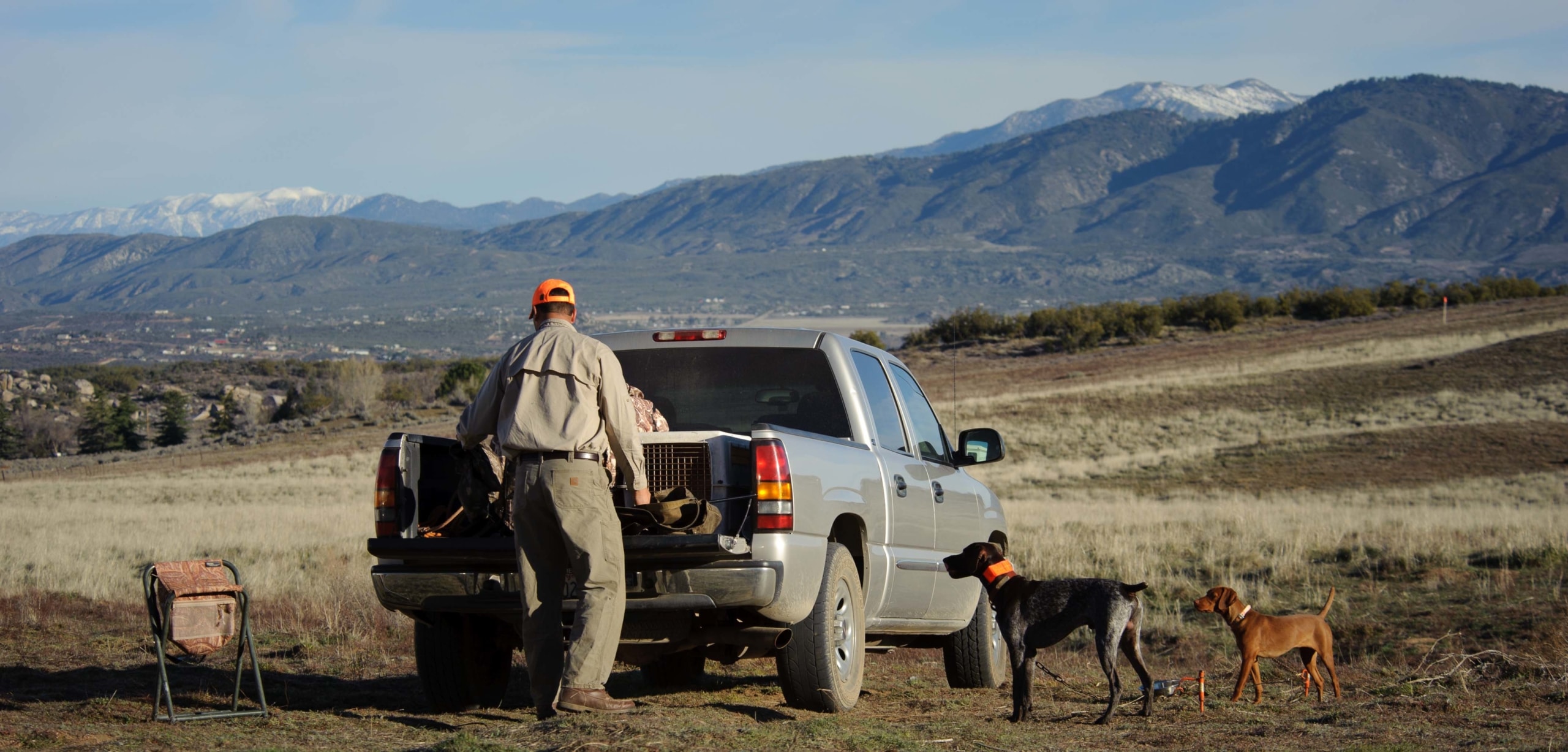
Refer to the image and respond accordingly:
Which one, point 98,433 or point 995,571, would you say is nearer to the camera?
point 995,571

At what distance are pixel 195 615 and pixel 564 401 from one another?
7.75 feet

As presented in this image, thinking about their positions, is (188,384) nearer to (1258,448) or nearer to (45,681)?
(1258,448)

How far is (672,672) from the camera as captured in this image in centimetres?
885

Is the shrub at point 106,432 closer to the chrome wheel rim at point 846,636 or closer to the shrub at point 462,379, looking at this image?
the shrub at point 462,379

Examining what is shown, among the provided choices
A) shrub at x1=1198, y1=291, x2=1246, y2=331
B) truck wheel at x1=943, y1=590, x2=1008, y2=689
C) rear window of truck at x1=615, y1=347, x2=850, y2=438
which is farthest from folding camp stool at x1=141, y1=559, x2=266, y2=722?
shrub at x1=1198, y1=291, x2=1246, y2=331

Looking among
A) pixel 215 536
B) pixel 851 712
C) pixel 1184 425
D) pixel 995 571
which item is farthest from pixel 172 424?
pixel 995 571

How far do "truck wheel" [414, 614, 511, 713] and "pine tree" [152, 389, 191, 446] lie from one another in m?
49.2

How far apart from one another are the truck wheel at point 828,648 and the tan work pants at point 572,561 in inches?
37.2

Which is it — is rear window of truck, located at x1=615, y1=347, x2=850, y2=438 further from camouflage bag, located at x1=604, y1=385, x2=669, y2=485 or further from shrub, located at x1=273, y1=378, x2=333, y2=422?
shrub, located at x1=273, y1=378, x2=333, y2=422

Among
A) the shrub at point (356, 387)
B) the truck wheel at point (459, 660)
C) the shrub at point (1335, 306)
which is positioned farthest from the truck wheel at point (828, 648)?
the shrub at point (1335, 306)

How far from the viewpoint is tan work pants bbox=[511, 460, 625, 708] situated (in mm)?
5961

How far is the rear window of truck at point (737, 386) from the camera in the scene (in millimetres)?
7598

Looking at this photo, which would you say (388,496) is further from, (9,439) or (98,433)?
(98,433)

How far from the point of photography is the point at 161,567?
6.84 metres
